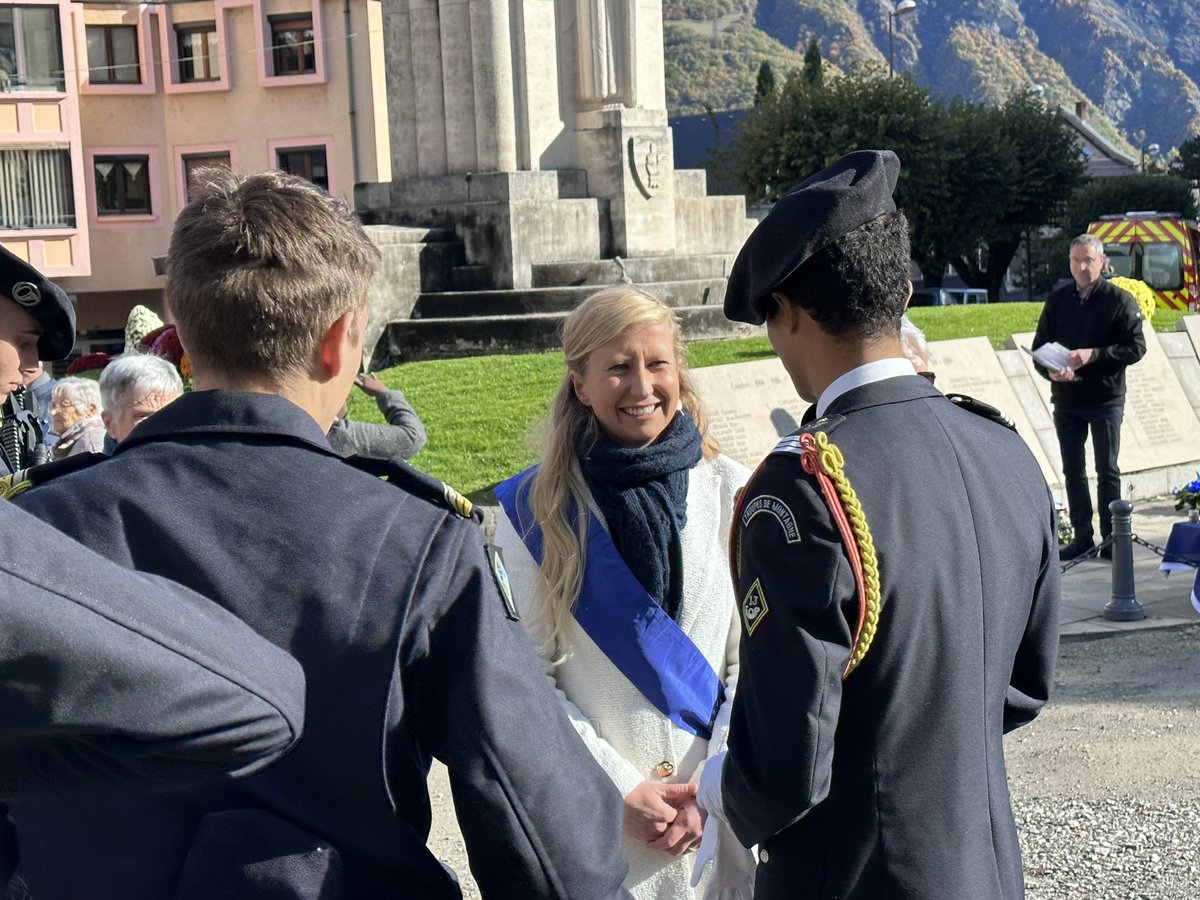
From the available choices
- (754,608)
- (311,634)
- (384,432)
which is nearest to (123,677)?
(311,634)

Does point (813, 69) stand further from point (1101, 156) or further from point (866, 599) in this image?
point (866, 599)

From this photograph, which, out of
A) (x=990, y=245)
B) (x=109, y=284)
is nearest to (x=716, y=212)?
(x=109, y=284)

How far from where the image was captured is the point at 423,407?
13.2m

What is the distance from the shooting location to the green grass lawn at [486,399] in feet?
37.3

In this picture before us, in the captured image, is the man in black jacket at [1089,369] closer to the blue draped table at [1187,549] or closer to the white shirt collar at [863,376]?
the blue draped table at [1187,549]

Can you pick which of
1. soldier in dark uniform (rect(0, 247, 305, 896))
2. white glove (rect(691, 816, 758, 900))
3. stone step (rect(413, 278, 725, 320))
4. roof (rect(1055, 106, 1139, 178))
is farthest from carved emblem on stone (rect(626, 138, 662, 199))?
roof (rect(1055, 106, 1139, 178))

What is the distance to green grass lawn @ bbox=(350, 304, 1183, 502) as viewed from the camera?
447 inches

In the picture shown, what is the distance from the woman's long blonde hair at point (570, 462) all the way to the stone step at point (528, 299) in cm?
1297

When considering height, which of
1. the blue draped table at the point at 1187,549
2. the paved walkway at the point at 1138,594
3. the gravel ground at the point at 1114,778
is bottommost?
the paved walkway at the point at 1138,594

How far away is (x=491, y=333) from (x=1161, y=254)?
21999mm

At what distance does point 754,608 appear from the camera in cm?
241

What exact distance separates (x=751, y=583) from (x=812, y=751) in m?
0.29

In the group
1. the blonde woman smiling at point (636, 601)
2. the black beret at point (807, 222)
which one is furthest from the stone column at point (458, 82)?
the black beret at point (807, 222)

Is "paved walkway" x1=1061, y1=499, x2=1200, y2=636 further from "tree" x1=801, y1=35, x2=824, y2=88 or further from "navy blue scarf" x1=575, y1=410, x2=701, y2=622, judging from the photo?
"tree" x1=801, y1=35, x2=824, y2=88
